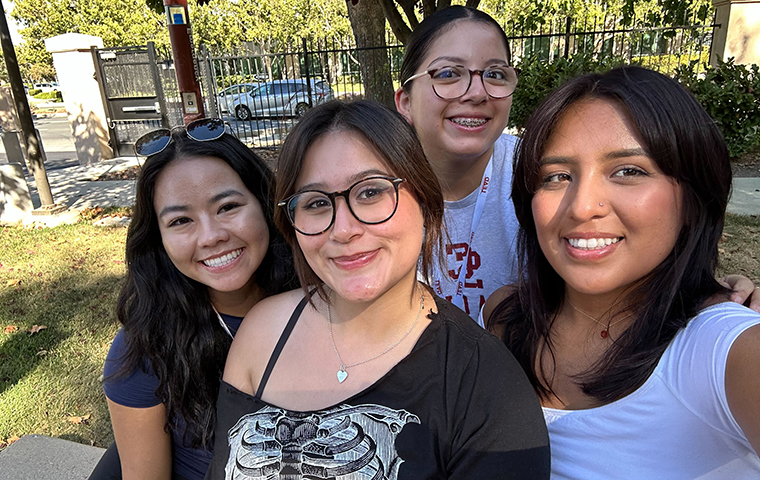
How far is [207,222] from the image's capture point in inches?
72.9

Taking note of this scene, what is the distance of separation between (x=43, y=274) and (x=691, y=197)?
645 centimetres

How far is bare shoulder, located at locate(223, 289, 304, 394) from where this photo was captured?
1.57m

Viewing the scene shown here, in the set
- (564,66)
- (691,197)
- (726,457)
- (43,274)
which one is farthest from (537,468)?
(564,66)

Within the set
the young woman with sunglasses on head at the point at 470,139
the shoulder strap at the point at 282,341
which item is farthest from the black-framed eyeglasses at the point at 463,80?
the shoulder strap at the point at 282,341

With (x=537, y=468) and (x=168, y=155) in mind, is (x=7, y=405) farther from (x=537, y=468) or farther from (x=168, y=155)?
(x=537, y=468)

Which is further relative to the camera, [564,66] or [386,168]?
[564,66]

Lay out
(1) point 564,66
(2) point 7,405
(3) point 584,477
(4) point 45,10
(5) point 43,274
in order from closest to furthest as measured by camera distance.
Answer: (3) point 584,477
(2) point 7,405
(5) point 43,274
(1) point 564,66
(4) point 45,10

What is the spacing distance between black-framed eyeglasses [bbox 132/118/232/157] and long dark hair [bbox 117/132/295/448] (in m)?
0.03

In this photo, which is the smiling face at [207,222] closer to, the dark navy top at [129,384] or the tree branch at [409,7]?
the dark navy top at [129,384]

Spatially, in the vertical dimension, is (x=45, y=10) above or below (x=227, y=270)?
above

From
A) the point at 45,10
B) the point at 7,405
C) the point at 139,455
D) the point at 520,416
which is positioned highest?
the point at 45,10

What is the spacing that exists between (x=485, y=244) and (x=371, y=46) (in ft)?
23.2

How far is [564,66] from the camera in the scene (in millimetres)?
8133

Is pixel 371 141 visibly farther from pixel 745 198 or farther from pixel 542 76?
pixel 542 76
